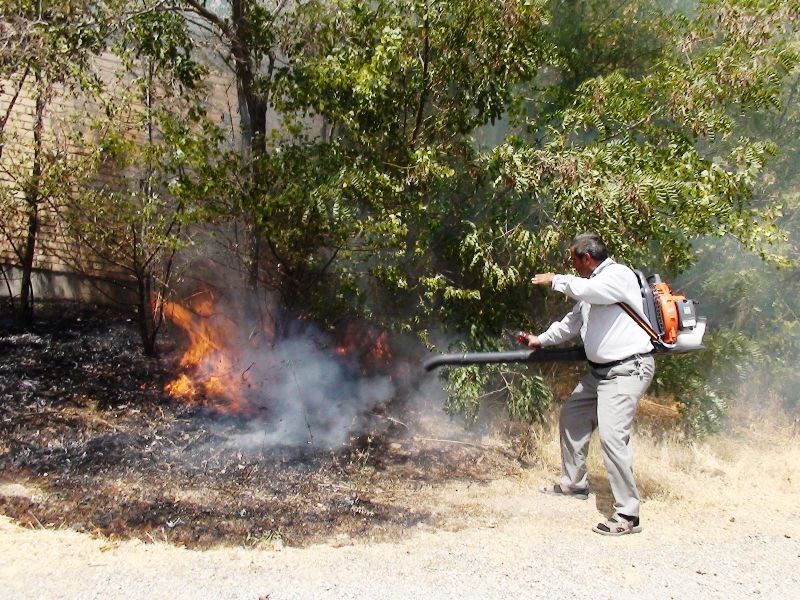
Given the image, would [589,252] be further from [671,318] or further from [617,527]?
[617,527]

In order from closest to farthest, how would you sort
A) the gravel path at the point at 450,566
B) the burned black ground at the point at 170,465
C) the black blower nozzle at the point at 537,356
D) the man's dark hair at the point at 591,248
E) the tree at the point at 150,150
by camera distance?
the gravel path at the point at 450,566, the burned black ground at the point at 170,465, the man's dark hair at the point at 591,248, the black blower nozzle at the point at 537,356, the tree at the point at 150,150

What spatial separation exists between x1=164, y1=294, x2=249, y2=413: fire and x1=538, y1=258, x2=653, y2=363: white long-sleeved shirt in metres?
3.38

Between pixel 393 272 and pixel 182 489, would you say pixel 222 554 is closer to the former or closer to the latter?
pixel 182 489

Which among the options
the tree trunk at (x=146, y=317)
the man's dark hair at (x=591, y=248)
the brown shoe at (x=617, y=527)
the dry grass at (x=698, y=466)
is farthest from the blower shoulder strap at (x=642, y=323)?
the tree trunk at (x=146, y=317)

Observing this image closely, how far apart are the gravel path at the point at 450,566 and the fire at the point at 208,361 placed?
276cm

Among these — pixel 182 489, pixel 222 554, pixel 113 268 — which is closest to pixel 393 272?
pixel 182 489

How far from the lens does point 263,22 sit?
6.47 metres

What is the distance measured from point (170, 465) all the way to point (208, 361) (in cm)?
211

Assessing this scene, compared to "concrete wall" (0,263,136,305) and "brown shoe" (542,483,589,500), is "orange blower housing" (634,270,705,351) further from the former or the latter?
"concrete wall" (0,263,136,305)

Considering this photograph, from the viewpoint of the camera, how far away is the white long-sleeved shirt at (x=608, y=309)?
4.71m

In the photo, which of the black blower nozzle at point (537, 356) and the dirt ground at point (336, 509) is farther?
the black blower nozzle at point (537, 356)

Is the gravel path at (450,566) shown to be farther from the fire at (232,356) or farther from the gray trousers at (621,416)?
the fire at (232,356)

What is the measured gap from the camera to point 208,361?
24.1 ft

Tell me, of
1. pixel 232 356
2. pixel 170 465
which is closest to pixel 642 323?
pixel 170 465
